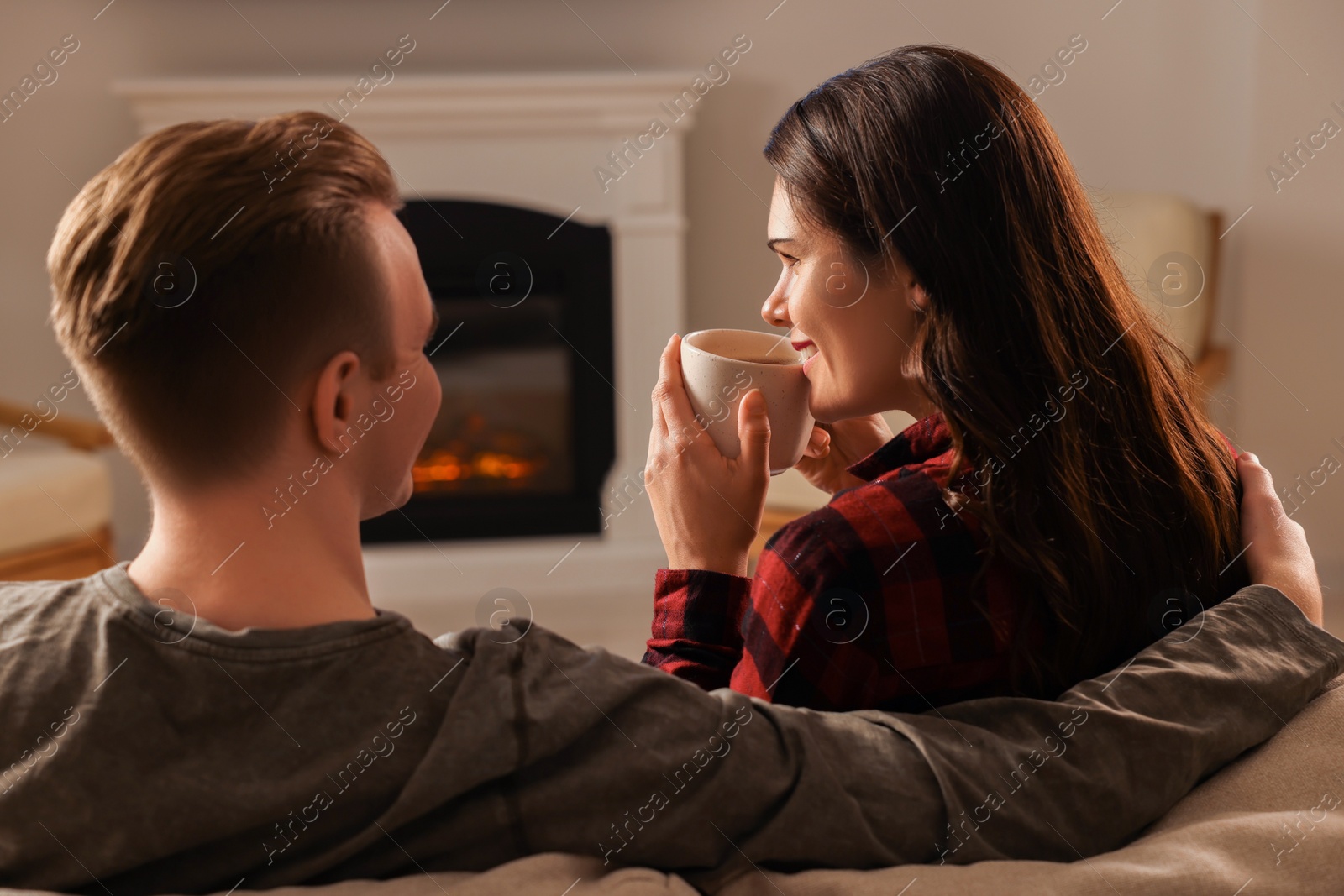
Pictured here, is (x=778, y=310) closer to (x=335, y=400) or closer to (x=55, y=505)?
(x=335, y=400)

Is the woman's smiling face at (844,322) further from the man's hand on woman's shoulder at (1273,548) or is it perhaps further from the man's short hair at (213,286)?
the man's short hair at (213,286)

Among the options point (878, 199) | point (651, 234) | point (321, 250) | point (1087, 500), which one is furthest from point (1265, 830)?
point (651, 234)

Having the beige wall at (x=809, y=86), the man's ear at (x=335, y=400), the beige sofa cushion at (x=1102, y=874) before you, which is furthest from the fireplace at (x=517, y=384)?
the beige sofa cushion at (x=1102, y=874)

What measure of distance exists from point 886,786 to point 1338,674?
38cm

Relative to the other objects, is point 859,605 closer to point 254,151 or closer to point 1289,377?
point 254,151

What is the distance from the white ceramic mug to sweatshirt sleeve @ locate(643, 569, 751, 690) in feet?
0.45

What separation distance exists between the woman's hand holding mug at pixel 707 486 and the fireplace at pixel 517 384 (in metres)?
2.37

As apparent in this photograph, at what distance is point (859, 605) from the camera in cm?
81

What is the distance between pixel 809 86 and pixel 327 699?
3.19 metres

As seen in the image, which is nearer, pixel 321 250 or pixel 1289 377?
pixel 321 250

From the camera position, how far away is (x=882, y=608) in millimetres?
812

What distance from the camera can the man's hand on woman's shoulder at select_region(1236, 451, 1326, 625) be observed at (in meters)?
0.86

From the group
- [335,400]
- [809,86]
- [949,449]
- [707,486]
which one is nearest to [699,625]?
[707,486]

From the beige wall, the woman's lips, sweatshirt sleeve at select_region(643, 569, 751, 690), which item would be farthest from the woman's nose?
the beige wall
